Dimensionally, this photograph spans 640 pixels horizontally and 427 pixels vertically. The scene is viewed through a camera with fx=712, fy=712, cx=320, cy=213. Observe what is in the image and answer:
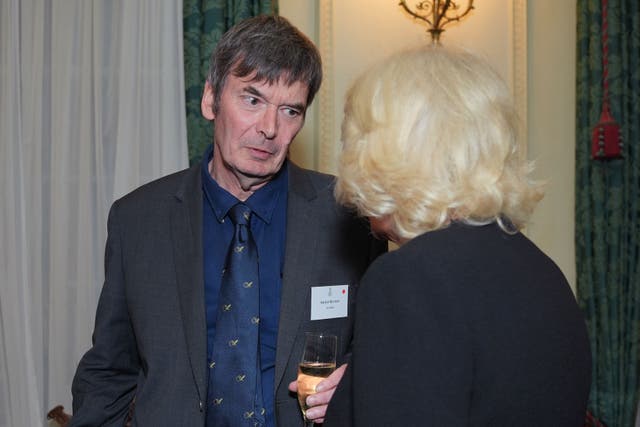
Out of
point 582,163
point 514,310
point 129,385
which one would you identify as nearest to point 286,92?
point 129,385

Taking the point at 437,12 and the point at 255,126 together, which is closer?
the point at 255,126

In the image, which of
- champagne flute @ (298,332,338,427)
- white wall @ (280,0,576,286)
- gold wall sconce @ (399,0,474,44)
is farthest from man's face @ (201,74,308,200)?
gold wall sconce @ (399,0,474,44)

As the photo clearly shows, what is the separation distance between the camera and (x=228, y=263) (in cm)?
211

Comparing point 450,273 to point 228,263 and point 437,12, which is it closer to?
point 228,263

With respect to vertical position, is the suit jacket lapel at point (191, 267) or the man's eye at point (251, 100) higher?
the man's eye at point (251, 100)

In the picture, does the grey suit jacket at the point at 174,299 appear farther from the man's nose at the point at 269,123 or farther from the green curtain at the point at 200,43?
the green curtain at the point at 200,43

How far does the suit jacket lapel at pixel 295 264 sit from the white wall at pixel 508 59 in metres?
1.39

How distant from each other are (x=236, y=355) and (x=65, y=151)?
190 cm

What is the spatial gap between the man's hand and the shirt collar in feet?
2.12

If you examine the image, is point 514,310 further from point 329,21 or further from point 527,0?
point 527,0

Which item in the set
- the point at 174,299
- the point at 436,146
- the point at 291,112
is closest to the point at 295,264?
the point at 174,299

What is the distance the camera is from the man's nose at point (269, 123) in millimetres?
2172

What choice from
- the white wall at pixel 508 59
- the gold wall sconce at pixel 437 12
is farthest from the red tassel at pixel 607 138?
the gold wall sconce at pixel 437 12

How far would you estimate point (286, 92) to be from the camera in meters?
2.20
